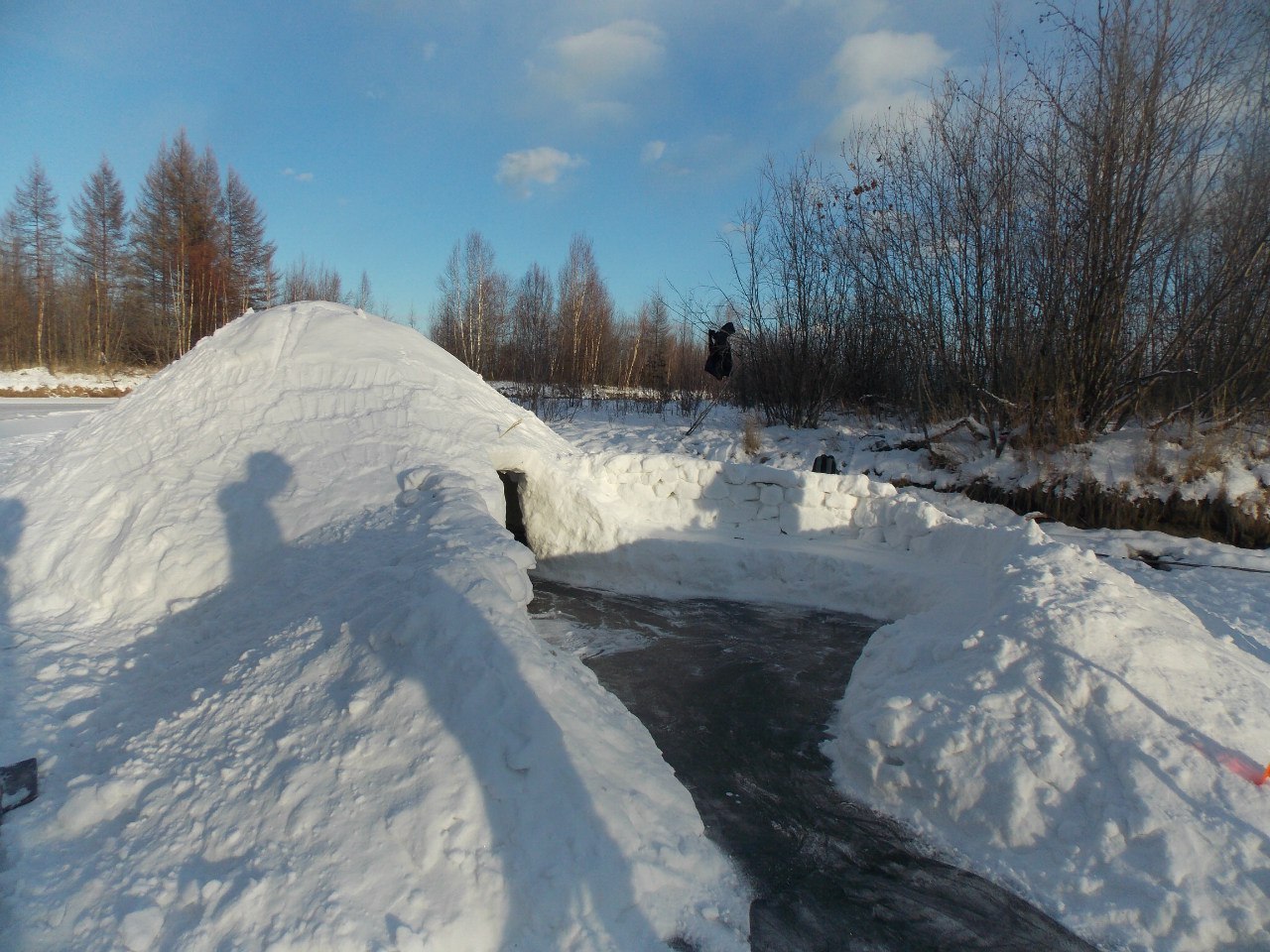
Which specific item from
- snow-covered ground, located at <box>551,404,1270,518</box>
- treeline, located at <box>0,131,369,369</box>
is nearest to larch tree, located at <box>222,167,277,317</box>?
treeline, located at <box>0,131,369,369</box>

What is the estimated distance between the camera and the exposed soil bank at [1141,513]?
310 inches

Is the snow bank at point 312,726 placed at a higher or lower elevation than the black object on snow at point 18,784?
higher

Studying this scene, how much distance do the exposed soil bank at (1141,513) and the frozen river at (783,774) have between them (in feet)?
13.2

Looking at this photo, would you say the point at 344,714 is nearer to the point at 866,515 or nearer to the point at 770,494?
the point at 770,494

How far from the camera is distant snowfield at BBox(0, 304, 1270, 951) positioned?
8.58 ft

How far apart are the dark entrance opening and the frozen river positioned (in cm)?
133

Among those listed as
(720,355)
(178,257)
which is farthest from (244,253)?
(720,355)

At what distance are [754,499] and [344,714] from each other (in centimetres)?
546

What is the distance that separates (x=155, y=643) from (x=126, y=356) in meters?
29.9

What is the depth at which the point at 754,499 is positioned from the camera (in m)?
8.01

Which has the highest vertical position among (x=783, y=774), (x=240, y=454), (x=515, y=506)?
(x=240, y=454)

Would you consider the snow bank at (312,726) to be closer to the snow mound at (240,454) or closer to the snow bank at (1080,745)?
the snow mound at (240,454)

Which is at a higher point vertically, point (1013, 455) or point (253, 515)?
point (1013, 455)

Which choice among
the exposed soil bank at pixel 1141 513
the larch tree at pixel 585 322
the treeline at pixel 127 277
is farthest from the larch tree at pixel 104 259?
the exposed soil bank at pixel 1141 513
